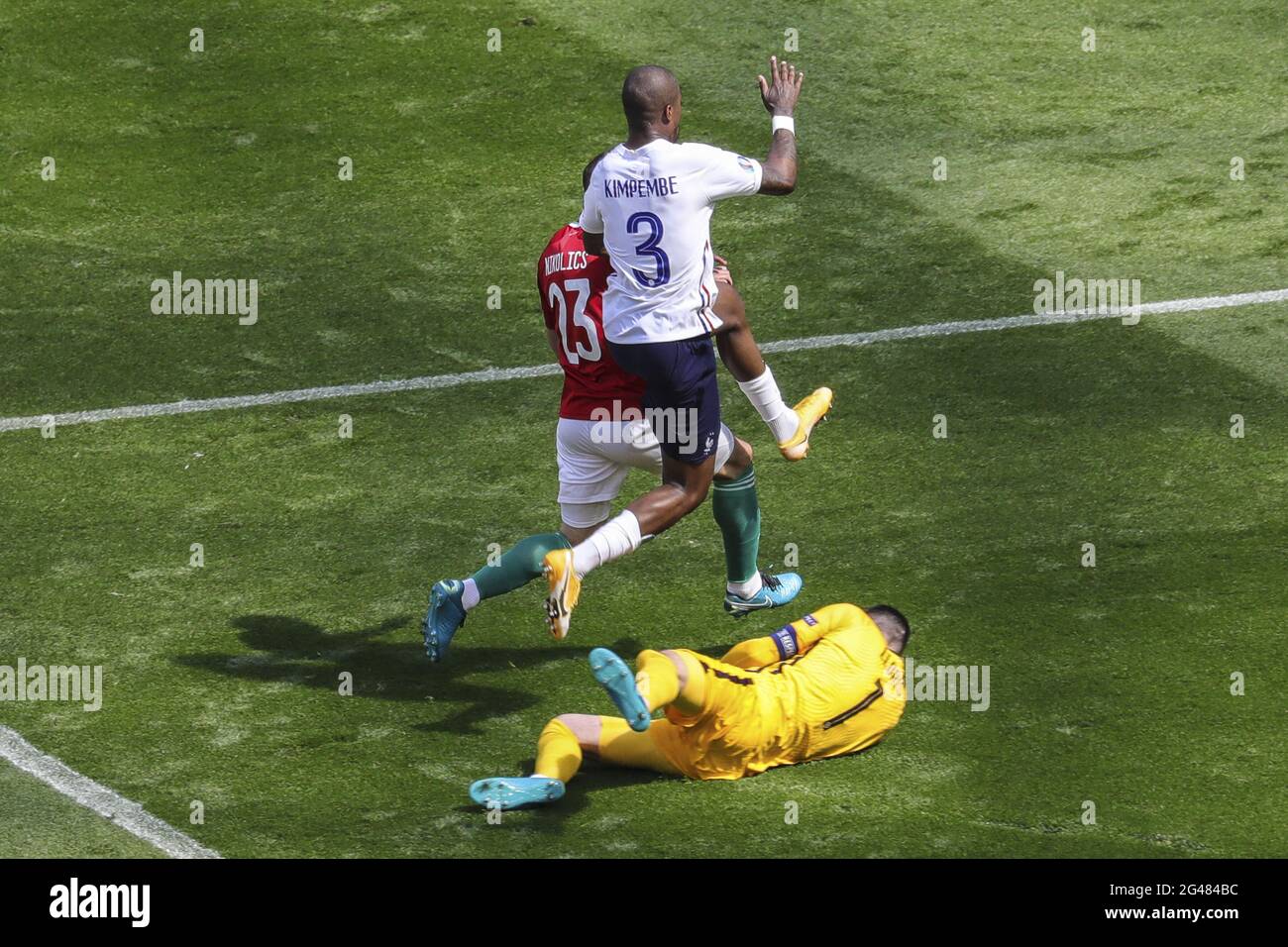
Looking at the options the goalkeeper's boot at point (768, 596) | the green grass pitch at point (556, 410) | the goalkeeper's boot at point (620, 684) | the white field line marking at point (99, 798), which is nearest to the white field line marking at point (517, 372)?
the green grass pitch at point (556, 410)

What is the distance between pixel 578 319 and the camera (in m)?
7.84

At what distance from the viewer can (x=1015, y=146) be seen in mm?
13648

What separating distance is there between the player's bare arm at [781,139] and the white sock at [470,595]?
200 centimetres

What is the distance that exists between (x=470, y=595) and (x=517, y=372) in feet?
10.8

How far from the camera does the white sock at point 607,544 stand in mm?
7539

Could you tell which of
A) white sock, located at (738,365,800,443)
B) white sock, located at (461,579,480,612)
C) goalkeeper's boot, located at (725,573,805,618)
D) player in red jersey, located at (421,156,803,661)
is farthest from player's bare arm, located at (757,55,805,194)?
white sock, located at (461,579,480,612)

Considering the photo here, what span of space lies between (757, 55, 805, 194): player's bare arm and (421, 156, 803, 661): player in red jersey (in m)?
0.54

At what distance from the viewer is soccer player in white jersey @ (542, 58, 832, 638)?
7.48m

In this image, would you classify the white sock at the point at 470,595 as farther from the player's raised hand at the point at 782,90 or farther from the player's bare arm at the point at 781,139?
the player's raised hand at the point at 782,90

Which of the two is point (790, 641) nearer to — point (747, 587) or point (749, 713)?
point (749, 713)

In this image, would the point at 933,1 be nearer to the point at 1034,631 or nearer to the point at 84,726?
the point at 1034,631

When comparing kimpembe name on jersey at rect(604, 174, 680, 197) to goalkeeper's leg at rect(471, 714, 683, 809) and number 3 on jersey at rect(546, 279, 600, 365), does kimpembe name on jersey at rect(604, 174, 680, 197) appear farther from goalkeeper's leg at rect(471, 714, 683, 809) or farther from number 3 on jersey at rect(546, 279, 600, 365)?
goalkeeper's leg at rect(471, 714, 683, 809)

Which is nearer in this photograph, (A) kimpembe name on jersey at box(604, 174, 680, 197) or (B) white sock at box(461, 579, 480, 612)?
(A) kimpembe name on jersey at box(604, 174, 680, 197)

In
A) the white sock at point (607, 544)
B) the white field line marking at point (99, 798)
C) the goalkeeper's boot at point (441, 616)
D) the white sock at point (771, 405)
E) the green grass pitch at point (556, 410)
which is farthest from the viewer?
the white sock at point (771, 405)
